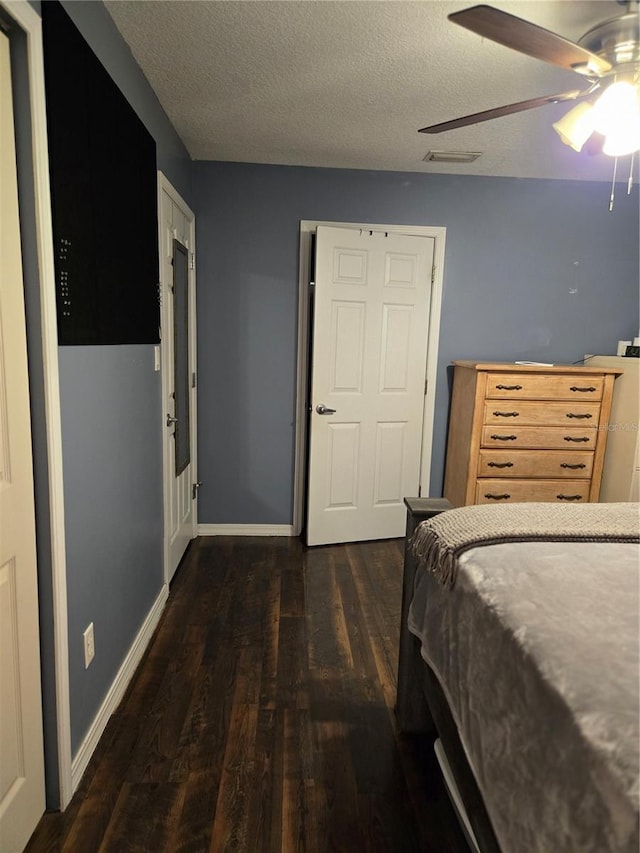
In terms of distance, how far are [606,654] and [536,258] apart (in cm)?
322

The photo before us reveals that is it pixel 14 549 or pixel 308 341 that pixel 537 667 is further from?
pixel 308 341

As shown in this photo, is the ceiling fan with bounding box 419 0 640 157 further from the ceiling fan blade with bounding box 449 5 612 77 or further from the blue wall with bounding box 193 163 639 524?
the blue wall with bounding box 193 163 639 524

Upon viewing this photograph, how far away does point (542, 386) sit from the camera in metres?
3.18

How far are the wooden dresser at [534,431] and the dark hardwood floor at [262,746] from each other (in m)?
1.07

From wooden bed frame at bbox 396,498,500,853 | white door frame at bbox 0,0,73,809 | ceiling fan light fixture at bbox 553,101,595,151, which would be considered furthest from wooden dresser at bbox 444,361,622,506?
white door frame at bbox 0,0,73,809

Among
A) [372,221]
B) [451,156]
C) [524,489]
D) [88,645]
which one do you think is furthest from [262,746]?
[451,156]

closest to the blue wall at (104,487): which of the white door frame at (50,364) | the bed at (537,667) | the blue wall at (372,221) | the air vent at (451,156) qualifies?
the white door frame at (50,364)

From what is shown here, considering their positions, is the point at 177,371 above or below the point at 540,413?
above

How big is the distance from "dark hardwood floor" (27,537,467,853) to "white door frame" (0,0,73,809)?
22cm

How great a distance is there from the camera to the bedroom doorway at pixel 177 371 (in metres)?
2.62

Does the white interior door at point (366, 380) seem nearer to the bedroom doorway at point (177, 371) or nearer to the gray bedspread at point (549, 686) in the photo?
the bedroom doorway at point (177, 371)

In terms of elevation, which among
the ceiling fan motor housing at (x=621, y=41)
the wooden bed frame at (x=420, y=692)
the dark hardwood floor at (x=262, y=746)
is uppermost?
the ceiling fan motor housing at (x=621, y=41)

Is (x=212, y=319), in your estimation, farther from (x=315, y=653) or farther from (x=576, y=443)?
(x=576, y=443)

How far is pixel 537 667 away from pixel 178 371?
8.31 feet
